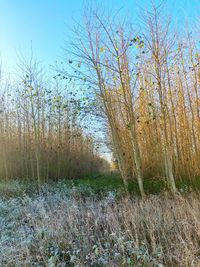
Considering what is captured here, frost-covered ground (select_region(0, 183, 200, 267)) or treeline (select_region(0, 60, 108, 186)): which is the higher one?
treeline (select_region(0, 60, 108, 186))

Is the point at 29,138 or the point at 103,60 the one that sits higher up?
the point at 103,60

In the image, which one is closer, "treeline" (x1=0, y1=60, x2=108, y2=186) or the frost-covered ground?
the frost-covered ground

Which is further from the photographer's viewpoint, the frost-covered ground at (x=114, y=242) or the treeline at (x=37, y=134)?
the treeline at (x=37, y=134)

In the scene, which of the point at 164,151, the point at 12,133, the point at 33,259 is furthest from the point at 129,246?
the point at 12,133

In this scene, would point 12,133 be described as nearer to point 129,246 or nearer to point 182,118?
point 182,118

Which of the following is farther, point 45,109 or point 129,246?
point 45,109

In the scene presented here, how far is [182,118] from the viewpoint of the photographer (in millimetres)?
6430

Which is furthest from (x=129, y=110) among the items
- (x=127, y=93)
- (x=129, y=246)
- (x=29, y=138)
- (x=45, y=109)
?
(x=29, y=138)

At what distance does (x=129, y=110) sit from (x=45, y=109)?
14.4ft

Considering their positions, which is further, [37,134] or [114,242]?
[37,134]

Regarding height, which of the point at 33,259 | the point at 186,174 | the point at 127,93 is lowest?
the point at 33,259

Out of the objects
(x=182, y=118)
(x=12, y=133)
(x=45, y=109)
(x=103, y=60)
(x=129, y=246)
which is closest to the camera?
(x=129, y=246)

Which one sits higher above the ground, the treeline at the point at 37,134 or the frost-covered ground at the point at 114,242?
the treeline at the point at 37,134

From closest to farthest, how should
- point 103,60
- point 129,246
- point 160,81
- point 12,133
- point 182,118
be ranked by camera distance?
point 129,246 → point 160,81 → point 103,60 → point 182,118 → point 12,133
